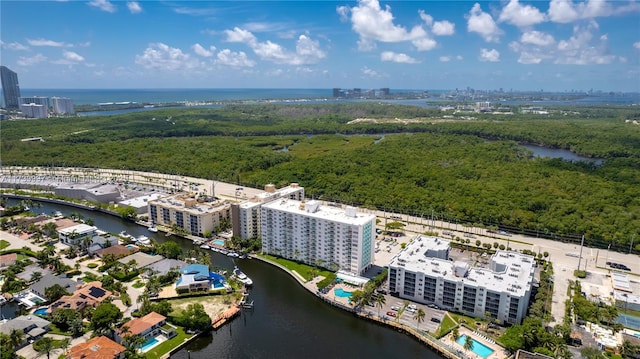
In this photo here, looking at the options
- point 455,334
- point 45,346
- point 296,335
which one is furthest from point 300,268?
point 45,346

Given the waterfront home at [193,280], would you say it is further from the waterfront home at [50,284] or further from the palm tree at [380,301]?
the palm tree at [380,301]

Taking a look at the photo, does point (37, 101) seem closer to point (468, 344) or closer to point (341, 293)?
point (341, 293)

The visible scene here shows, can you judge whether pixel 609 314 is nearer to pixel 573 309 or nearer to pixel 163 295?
pixel 573 309

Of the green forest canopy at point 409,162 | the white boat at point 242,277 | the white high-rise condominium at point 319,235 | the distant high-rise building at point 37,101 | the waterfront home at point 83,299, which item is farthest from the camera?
the distant high-rise building at point 37,101

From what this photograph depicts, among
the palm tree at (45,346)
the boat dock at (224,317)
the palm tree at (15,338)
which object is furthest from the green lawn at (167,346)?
the palm tree at (15,338)

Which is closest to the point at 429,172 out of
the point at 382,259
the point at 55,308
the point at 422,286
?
the point at 382,259

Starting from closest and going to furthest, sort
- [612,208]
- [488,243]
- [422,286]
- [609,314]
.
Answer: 1. [609,314]
2. [422,286]
3. [488,243]
4. [612,208]

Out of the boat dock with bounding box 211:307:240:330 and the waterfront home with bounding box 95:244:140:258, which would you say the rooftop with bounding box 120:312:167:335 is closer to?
the boat dock with bounding box 211:307:240:330
